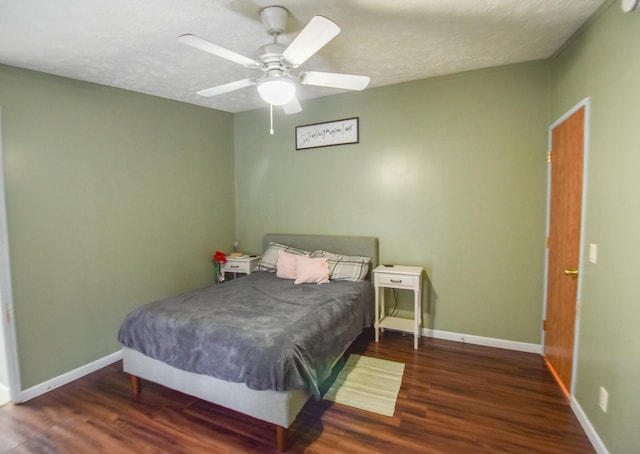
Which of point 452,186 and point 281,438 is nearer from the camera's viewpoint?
point 281,438

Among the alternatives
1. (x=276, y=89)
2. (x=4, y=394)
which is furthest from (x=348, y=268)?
(x=4, y=394)

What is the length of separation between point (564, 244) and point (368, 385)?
6.12ft

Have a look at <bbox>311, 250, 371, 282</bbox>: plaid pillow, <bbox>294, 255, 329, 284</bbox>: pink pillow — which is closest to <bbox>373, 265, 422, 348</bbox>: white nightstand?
<bbox>311, 250, 371, 282</bbox>: plaid pillow

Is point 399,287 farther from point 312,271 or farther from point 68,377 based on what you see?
point 68,377

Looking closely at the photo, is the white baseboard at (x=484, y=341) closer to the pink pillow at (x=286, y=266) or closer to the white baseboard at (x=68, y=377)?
the pink pillow at (x=286, y=266)

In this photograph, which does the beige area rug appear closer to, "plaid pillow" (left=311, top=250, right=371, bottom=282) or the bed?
the bed

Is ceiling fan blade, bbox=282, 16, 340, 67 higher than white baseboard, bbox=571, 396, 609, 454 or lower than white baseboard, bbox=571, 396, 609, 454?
higher

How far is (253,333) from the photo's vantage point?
1974 millimetres

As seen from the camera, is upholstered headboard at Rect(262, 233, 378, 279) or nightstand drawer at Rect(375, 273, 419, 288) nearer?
nightstand drawer at Rect(375, 273, 419, 288)

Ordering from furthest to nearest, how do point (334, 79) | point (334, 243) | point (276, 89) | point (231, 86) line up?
1. point (334, 243)
2. point (231, 86)
3. point (334, 79)
4. point (276, 89)

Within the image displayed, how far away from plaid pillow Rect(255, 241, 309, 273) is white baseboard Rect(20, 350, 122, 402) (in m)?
1.66

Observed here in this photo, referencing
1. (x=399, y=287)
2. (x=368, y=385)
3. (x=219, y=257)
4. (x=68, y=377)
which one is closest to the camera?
(x=368, y=385)

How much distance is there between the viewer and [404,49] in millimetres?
2436

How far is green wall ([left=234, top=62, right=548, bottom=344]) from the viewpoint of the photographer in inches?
114
